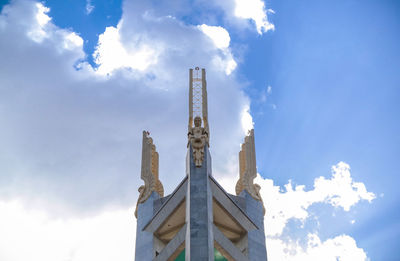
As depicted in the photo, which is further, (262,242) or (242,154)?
(242,154)

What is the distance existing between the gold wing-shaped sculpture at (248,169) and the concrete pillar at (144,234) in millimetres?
7162

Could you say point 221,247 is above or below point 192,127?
below

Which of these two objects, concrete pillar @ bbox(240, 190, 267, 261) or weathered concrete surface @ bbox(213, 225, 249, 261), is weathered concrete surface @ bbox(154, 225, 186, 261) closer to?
weathered concrete surface @ bbox(213, 225, 249, 261)

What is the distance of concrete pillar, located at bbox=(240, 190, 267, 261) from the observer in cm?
3684

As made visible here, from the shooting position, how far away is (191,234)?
28797mm

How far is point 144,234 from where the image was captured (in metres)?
38.1

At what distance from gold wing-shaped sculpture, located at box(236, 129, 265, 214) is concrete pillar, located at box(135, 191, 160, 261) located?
716cm

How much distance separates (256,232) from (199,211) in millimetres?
9701

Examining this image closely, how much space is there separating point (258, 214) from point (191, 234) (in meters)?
11.6

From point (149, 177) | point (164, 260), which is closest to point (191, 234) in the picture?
point (164, 260)

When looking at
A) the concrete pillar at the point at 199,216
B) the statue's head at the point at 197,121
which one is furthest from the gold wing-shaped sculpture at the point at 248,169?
the concrete pillar at the point at 199,216

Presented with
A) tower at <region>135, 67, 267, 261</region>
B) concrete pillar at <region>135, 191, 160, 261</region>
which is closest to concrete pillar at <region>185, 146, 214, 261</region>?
tower at <region>135, 67, 267, 261</region>

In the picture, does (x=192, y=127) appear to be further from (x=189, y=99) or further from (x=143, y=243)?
(x=143, y=243)

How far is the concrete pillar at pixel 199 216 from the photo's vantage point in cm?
2812
